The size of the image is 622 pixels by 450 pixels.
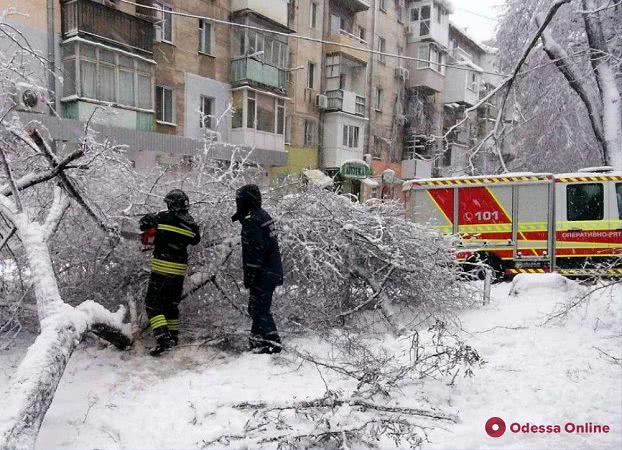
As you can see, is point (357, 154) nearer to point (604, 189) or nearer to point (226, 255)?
point (604, 189)

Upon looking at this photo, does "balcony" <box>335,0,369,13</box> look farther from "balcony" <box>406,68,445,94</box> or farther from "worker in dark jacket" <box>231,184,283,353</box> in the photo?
"worker in dark jacket" <box>231,184,283,353</box>

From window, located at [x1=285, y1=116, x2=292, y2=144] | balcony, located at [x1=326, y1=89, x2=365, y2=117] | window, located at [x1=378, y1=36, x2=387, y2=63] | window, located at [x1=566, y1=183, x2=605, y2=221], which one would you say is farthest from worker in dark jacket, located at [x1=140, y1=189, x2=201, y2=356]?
window, located at [x1=378, y1=36, x2=387, y2=63]

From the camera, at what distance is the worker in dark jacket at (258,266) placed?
173 inches

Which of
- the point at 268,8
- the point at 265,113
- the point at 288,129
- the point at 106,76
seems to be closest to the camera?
the point at 106,76

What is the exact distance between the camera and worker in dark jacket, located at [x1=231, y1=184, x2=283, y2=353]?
4.38 metres

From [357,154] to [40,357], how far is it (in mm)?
22622

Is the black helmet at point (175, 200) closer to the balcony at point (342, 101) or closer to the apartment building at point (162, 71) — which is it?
the apartment building at point (162, 71)

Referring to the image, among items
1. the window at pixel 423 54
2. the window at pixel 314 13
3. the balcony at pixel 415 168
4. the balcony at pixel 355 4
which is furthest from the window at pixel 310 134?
the window at pixel 423 54

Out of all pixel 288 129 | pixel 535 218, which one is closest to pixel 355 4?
pixel 288 129

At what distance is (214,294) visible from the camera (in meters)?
5.12

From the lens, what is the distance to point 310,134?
76.5ft

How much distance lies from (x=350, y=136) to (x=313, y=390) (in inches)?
857

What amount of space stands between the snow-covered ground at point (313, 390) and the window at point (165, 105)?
13.6m

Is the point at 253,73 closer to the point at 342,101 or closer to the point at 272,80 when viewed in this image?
the point at 272,80
